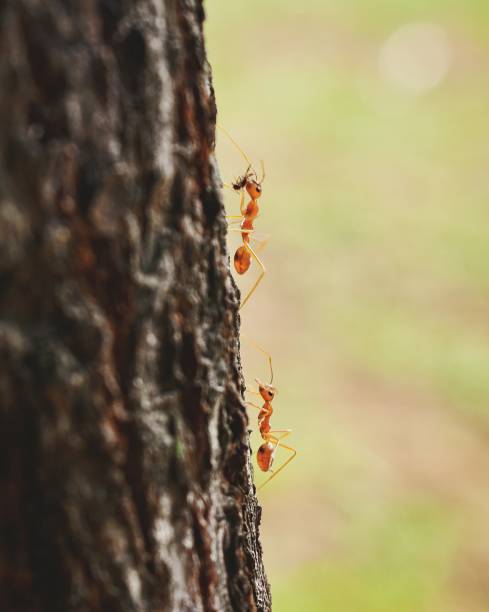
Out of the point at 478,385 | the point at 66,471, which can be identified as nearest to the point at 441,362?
the point at 478,385

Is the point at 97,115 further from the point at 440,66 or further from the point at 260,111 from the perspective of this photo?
the point at 440,66

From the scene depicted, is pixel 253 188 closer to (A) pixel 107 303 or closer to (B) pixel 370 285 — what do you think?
(A) pixel 107 303

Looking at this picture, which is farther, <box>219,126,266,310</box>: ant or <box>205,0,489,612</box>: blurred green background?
<box>205,0,489,612</box>: blurred green background

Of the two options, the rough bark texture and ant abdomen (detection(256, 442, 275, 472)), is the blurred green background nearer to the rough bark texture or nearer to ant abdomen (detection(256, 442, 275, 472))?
ant abdomen (detection(256, 442, 275, 472))

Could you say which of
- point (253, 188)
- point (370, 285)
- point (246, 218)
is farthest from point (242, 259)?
point (370, 285)

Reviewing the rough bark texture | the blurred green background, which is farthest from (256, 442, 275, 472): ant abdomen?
the blurred green background
